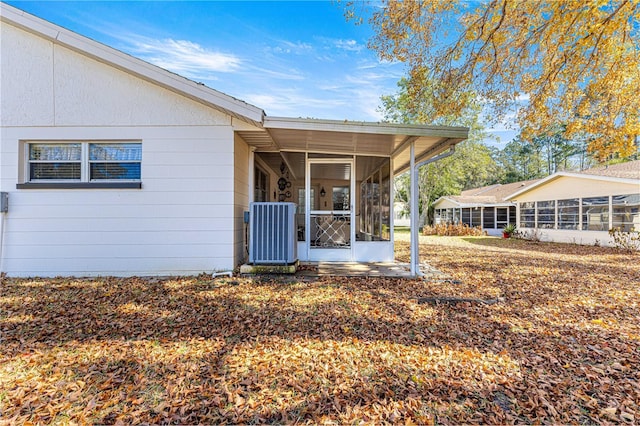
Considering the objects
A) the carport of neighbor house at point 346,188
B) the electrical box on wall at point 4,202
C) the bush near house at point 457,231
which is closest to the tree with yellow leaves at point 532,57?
the carport of neighbor house at point 346,188

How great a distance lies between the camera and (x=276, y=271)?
560cm

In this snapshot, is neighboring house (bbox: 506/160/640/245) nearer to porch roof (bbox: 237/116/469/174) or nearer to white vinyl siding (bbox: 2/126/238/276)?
porch roof (bbox: 237/116/469/174)

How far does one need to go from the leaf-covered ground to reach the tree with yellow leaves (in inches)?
166

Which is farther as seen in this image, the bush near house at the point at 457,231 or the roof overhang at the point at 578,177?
the bush near house at the point at 457,231

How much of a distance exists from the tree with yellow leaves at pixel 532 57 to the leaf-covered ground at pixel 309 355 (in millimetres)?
4218

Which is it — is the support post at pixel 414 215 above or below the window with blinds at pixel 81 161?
below

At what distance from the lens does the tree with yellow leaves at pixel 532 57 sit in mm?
5910

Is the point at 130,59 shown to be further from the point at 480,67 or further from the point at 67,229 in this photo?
the point at 480,67

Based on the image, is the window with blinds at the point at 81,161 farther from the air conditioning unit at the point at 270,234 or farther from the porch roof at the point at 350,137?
the air conditioning unit at the point at 270,234

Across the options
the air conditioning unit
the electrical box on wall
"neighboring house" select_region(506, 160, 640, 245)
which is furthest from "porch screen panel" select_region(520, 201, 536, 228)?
the electrical box on wall

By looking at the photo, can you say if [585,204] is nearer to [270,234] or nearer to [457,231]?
[457,231]

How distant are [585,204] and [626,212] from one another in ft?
5.61

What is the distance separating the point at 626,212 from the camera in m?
11.5

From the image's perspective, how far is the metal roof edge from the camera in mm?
A: 5164
